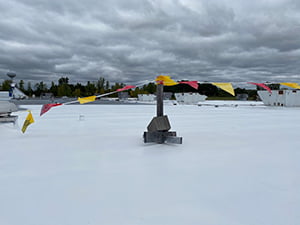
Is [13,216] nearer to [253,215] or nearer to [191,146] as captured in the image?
[253,215]

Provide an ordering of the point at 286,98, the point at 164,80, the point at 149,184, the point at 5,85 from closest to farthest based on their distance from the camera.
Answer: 1. the point at 149,184
2. the point at 164,80
3. the point at 286,98
4. the point at 5,85

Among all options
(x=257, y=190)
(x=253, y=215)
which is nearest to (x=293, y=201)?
(x=257, y=190)

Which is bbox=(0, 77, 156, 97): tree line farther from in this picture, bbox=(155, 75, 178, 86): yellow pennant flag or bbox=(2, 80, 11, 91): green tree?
bbox=(155, 75, 178, 86): yellow pennant flag

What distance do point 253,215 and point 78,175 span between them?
1975mm

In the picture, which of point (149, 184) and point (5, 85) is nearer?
point (149, 184)

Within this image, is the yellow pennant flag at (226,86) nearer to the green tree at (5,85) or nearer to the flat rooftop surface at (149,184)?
the flat rooftop surface at (149,184)

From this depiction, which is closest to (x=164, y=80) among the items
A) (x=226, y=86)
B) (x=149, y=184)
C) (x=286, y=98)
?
(x=226, y=86)

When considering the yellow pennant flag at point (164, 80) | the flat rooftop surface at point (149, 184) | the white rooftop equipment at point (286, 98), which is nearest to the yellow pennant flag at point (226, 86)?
the yellow pennant flag at point (164, 80)

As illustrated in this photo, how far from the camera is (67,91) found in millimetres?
97062

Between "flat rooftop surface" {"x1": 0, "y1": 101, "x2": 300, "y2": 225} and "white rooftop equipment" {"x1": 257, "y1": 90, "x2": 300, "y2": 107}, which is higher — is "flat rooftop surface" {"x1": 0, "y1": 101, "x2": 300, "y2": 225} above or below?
below

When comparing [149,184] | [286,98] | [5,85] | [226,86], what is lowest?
[149,184]

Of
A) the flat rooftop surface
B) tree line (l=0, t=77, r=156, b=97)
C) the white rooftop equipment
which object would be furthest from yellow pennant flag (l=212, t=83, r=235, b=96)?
tree line (l=0, t=77, r=156, b=97)

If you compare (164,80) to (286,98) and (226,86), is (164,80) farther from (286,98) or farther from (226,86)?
(286,98)

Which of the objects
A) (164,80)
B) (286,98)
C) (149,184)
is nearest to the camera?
(149,184)
